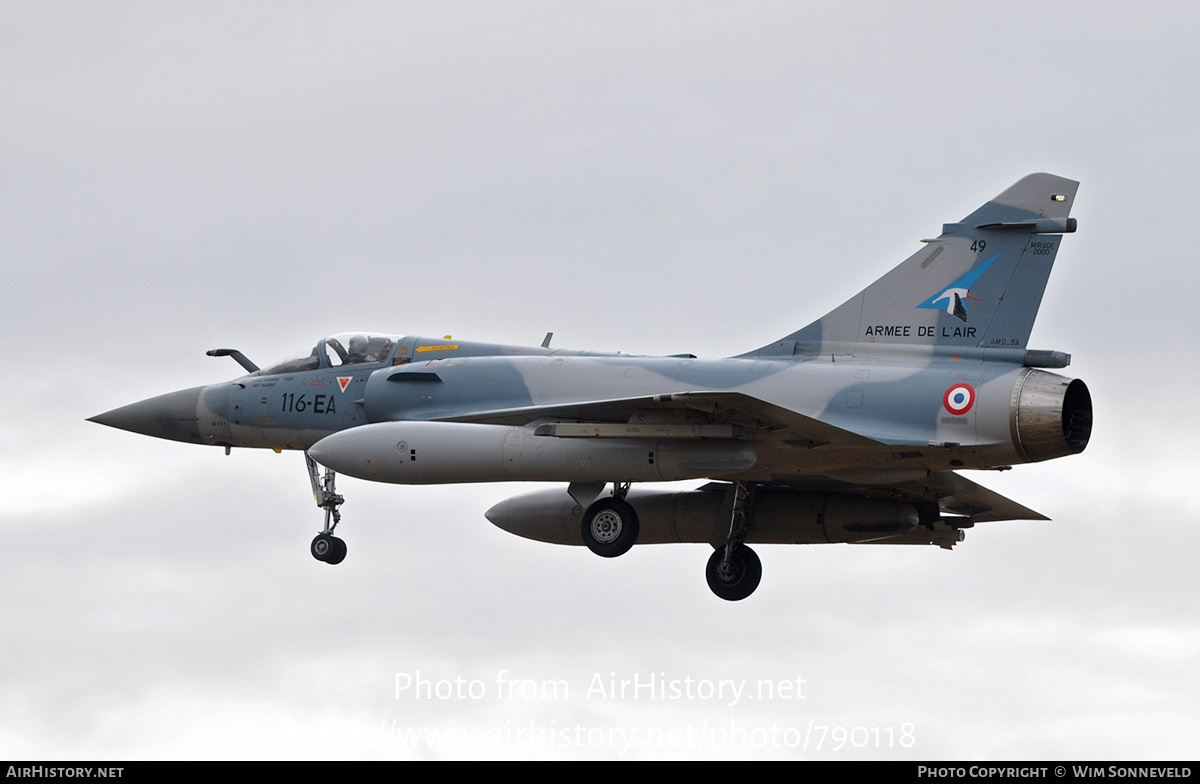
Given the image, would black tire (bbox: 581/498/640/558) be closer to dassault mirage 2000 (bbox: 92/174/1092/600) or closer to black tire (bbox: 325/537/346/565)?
dassault mirage 2000 (bbox: 92/174/1092/600)

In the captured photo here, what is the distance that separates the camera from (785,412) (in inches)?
654

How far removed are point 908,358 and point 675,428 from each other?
272 cm

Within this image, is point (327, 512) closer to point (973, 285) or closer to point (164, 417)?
point (164, 417)

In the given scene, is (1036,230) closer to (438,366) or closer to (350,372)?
(438,366)

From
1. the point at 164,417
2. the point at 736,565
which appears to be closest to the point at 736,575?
the point at 736,565

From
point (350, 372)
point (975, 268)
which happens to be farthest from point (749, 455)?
point (350, 372)

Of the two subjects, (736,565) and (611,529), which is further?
(736,565)

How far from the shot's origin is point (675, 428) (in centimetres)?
1739

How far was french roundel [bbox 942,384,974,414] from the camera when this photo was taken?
653 inches

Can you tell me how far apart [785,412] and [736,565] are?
3982 millimetres

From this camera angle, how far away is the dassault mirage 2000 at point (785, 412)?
658 inches

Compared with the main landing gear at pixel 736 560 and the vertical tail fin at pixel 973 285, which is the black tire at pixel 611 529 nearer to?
the main landing gear at pixel 736 560

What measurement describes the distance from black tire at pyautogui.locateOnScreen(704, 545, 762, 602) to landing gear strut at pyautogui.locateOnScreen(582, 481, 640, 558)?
1907mm

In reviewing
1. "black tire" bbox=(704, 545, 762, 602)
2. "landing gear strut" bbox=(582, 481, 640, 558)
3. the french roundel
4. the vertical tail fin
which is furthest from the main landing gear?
the french roundel
